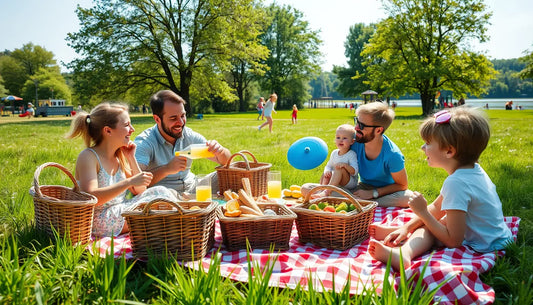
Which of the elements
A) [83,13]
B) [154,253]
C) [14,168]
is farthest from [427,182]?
[83,13]

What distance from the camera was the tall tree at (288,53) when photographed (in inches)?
1943

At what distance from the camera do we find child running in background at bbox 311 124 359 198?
12.4ft

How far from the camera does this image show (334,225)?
2711 millimetres

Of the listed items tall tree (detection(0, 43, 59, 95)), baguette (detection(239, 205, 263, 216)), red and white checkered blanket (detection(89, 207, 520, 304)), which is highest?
tall tree (detection(0, 43, 59, 95))

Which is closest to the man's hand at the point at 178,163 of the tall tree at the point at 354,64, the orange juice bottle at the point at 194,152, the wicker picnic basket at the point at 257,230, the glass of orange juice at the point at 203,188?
the orange juice bottle at the point at 194,152

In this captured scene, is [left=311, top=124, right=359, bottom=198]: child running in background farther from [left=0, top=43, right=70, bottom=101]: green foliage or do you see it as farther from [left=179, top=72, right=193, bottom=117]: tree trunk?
[left=0, top=43, right=70, bottom=101]: green foliage

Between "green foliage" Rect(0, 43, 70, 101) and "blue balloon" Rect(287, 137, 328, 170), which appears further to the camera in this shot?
"green foliage" Rect(0, 43, 70, 101)

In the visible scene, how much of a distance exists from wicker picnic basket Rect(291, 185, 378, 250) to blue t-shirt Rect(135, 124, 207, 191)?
1650 mm

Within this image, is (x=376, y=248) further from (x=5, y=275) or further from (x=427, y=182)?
(x=427, y=182)

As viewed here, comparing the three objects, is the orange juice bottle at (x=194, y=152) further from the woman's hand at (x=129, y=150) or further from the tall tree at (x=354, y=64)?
the tall tree at (x=354, y=64)

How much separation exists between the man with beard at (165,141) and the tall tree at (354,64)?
49.3 meters

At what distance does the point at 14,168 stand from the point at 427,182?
5.74 meters

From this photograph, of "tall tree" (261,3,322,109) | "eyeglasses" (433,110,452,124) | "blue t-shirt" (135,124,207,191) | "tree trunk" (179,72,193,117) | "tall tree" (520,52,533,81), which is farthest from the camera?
"tall tree" (261,3,322,109)

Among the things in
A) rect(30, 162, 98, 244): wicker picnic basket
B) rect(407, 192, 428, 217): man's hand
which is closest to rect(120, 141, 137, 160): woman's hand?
rect(30, 162, 98, 244): wicker picnic basket
